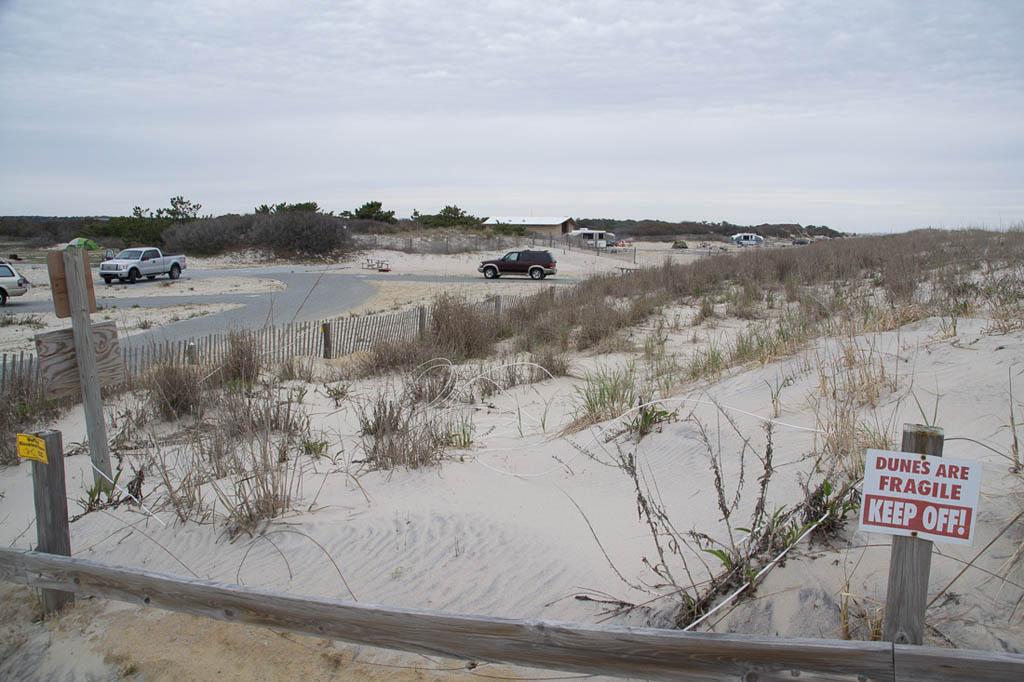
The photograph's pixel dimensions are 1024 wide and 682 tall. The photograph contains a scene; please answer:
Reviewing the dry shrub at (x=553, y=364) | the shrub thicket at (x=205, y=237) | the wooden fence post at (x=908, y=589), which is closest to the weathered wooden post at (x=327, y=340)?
the dry shrub at (x=553, y=364)

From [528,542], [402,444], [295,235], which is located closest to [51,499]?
[402,444]

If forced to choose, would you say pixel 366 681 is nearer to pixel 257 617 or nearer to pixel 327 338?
pixel 257 617

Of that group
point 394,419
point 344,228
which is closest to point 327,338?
point 394,419

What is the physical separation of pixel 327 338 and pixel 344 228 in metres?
38.9

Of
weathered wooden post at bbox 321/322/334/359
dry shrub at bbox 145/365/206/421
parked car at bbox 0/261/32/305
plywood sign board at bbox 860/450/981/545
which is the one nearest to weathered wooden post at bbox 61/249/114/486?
dry shrub at bbox 145/365/206/421

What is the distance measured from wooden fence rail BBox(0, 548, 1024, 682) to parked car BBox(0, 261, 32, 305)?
79.1ft

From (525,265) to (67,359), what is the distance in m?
28.9

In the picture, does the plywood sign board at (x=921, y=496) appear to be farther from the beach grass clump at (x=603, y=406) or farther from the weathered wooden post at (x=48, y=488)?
the weathered wooden post at (x=48, y=488)

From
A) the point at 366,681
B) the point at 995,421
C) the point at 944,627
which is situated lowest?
the point at 366,681

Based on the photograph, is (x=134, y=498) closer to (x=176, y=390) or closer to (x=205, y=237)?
(x=176, y=390)

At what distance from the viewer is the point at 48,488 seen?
3.54 meters

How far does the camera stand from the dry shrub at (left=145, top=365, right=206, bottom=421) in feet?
23.9

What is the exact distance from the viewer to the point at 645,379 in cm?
751

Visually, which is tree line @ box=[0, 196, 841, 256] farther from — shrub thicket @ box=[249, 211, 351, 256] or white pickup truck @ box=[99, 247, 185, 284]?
white pickup truck @ box=[99, 247, 185, 284]
